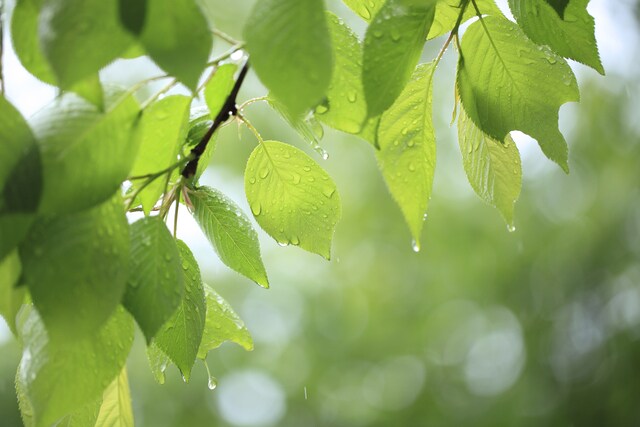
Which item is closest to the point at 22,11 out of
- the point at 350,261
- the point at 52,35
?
the point at 52,35

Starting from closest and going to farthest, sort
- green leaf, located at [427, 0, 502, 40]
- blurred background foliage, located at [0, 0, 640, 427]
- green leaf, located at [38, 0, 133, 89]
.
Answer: green leaf, located at [38, 0, 133, 89] → green leaf, located at [427, 0, 502, 40] → blurred background foliage, located at [0, 0, 640, 427]

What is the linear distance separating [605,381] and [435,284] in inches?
38.9

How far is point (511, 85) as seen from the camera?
0.29 meters

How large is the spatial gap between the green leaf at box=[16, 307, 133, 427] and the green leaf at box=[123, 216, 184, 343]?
0.05 feet

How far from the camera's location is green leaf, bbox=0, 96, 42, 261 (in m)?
0.20

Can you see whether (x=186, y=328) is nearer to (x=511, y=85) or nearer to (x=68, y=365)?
(x=68, y=365)

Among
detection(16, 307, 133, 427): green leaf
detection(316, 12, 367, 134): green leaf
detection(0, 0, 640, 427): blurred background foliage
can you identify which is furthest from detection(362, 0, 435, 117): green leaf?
detection(0, 0, 640, 427): blurred background foliage

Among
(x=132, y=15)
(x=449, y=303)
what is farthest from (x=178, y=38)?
(x=449, y=303)

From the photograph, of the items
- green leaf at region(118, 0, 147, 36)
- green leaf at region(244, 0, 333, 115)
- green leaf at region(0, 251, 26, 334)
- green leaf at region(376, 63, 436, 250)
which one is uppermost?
green leaf at region(118, 0, 147, 36)

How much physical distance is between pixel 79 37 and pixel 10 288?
0.28ft

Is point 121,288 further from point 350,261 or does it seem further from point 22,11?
point 350,261

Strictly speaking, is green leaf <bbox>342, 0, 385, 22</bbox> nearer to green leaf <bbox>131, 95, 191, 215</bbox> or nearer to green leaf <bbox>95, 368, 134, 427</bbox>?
green leaf <bbox>131, 95, 191, 215</bbox>

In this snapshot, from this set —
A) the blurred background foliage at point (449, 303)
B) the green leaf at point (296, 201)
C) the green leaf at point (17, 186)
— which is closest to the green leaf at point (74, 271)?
the green leaf at point (17, 186)

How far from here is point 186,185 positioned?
1.04 feet
